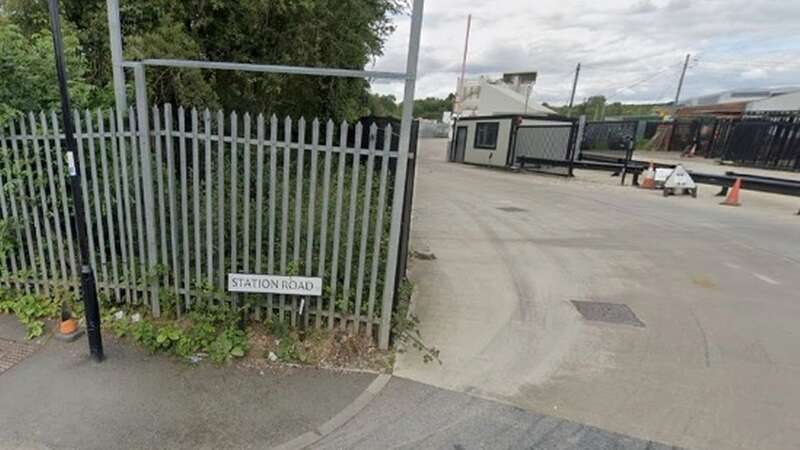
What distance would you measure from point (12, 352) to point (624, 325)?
5252 mm

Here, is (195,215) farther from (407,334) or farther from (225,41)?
Result: (225,41)

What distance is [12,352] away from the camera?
321 centimetres

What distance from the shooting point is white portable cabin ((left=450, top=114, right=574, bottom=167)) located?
63.4ft

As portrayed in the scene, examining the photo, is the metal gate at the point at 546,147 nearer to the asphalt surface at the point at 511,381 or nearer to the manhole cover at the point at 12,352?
the asphalt surface at the point at 511,381

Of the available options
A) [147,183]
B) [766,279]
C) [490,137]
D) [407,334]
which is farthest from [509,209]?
[490,137]

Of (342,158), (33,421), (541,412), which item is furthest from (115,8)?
(541,412)

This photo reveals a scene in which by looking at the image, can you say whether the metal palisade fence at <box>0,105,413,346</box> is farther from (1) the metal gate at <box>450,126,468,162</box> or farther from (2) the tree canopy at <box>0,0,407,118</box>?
(1) the metal gate at <box>450,126,468,162</box>

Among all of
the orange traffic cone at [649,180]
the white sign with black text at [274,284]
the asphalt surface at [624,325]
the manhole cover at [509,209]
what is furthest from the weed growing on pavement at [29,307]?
the orange traffic cone at [649,180]

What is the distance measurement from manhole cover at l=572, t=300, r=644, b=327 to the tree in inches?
211

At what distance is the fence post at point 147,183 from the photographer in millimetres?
3232

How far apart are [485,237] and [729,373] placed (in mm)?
4155

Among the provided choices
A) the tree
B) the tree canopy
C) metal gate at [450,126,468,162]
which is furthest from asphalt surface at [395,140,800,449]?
metal gate at [450,126,468,162]

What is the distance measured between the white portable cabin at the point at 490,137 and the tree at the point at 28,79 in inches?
670

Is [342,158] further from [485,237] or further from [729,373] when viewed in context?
[485,237]
